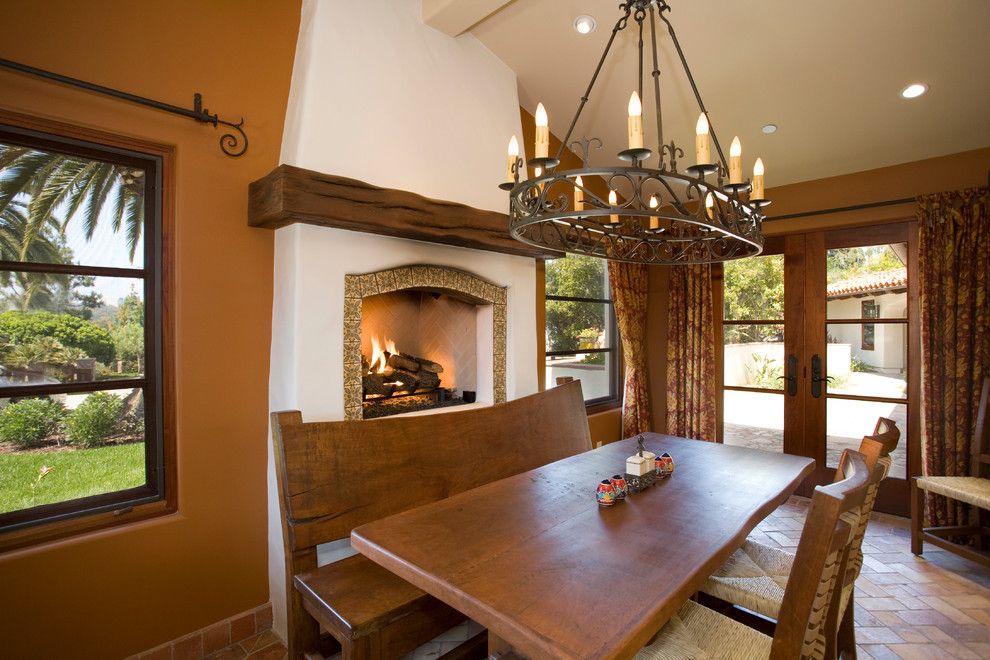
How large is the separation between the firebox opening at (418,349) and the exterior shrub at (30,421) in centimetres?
128

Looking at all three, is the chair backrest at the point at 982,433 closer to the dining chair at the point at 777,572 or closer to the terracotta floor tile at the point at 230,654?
the dining chair at the point at 777,572

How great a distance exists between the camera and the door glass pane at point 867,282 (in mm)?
3428

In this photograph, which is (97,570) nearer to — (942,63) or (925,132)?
(942,63)

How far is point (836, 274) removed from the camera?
3.67m

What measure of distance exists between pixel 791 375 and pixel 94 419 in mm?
4340

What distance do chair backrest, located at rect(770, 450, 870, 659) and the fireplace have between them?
198 cm

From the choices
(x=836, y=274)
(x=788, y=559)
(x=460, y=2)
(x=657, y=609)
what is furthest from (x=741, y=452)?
Result: (x=460, y=2)

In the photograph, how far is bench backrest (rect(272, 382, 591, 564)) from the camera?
1.76 meters

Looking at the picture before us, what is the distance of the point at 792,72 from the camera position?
108 inches

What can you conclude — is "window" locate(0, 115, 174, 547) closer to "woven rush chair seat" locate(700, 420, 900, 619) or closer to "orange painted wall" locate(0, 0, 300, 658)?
"orange painted wall" locate(0, 0, 300, 658)

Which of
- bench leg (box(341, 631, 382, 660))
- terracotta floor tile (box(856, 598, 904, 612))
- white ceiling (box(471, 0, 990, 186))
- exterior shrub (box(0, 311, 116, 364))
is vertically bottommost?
terracotta floor tile (box(856, 598, 904, 612))

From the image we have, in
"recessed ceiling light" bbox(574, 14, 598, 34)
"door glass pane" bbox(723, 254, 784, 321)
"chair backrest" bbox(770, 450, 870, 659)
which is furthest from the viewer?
"door glass pane" bbox(723, 254, 784, 321)

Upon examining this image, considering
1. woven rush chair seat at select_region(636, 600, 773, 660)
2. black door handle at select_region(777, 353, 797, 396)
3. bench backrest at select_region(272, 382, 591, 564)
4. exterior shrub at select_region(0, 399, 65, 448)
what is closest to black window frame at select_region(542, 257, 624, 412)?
black door handle at select_region(777, 353, 797, 396)

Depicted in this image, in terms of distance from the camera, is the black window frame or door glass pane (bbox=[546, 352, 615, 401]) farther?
the black window frame
